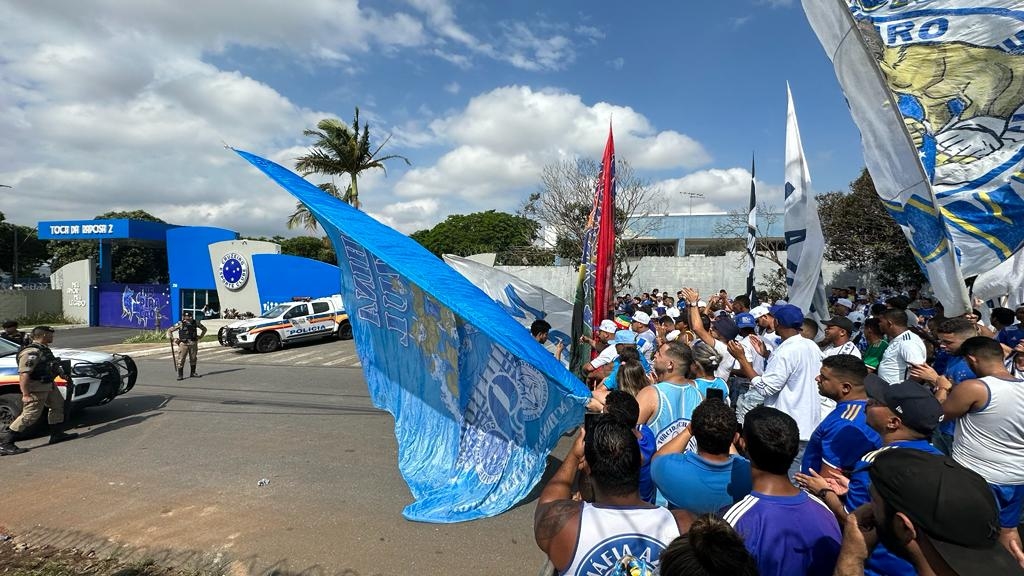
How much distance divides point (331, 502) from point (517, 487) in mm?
1866

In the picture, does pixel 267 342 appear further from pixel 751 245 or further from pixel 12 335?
pixel 751 245

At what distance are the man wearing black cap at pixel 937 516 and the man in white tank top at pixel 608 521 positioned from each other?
695 millimetres

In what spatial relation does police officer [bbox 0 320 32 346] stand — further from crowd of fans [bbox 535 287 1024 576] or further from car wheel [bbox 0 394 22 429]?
crowd of fans [bbox 535 287 1024 576]

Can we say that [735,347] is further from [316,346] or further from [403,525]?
[316,346]

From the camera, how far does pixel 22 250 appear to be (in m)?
43.7

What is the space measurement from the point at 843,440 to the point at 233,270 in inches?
1053

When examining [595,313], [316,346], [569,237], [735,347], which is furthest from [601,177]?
[569,237]

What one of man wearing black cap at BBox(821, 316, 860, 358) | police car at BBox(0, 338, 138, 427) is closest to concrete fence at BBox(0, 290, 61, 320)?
police car at BBox(0, 338, 138, 427)

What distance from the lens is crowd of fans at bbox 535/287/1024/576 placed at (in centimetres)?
145

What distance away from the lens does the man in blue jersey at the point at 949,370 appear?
353 cm

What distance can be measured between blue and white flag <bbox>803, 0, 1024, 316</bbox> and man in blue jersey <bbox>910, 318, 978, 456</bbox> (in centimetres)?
32

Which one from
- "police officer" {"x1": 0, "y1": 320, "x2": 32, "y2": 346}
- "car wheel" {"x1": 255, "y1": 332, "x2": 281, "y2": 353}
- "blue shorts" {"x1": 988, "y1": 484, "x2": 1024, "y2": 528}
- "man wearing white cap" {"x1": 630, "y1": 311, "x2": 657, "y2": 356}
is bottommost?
"car wheel" {"x1": 255, "y1": 332, "x2": 281, "y2": 353}

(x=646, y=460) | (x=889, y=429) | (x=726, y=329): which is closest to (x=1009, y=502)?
(x=889, y=429)

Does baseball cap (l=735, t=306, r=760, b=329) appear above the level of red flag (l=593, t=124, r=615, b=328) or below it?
below
